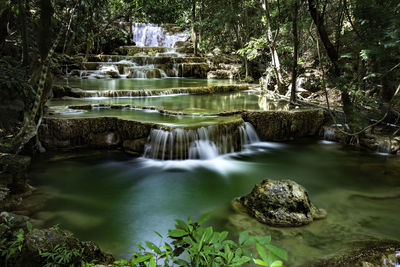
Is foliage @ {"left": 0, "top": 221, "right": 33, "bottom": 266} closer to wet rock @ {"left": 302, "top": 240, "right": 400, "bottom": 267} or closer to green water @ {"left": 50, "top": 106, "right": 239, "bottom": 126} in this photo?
wet rock @ {"left": 302, "top": 240, "right": 400, "bottom": 267}

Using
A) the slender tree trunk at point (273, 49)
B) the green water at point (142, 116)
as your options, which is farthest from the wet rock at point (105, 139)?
the slender tree trunk at point (273, 49)

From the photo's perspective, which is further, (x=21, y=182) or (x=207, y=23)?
(x=207, y=23)

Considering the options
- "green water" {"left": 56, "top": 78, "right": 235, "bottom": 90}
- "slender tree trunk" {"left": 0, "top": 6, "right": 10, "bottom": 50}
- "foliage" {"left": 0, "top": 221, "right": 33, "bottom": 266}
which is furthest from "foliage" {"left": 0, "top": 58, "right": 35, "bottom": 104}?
"green water" {"left": 56, "top": 78, "right": 235, "bottom": 90}

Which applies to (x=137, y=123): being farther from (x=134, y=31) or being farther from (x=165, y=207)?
(x=134, y=31)

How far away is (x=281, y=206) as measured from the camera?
4.15m

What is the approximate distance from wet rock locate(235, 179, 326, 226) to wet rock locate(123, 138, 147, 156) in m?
3.35

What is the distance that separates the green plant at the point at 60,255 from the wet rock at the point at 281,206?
2.62m

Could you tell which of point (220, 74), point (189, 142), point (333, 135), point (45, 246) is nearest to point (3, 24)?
point (189, 142)

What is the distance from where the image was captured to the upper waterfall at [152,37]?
25.0m

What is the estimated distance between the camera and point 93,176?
230 inches

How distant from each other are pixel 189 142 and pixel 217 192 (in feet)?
5.44

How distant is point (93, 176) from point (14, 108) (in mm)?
2763

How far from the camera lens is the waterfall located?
6547 mm

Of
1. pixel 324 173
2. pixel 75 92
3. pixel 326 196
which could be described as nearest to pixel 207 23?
pixel 75 92
